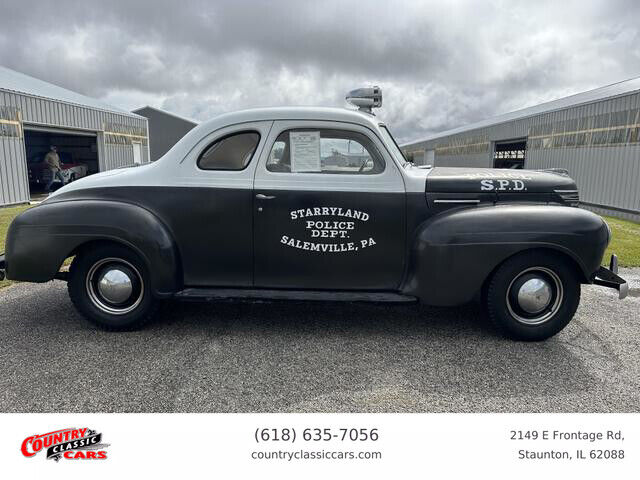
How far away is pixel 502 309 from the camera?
3.61 meters

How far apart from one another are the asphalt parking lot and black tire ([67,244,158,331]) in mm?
145

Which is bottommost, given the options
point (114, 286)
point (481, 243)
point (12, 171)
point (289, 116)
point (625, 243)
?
Answer: point (625, 243)

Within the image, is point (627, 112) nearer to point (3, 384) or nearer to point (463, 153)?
point (3, 384)

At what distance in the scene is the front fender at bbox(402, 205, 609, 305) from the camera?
350cm

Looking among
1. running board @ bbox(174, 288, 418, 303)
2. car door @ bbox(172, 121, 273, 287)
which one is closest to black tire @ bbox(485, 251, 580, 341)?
running board @ bbox(174, 288, 418, 303)

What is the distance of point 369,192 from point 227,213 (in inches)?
48.4

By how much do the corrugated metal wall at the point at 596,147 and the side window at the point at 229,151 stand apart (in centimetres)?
1164

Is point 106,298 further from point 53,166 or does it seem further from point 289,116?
point 53,166

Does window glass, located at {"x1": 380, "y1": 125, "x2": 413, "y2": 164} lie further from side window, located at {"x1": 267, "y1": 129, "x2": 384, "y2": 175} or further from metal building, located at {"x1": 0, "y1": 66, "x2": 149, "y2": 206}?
metal building, located at {"x1": 0, "y1": 66, "x2": 149, "y2": 206}

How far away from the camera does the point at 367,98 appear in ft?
14.3

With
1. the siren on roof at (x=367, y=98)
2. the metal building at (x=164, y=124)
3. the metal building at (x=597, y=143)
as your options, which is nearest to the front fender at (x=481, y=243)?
the siren on roof at (x=367, y=98)

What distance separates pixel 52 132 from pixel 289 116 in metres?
15.9

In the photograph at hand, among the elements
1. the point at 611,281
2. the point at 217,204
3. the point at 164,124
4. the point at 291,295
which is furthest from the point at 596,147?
the point at 164,124

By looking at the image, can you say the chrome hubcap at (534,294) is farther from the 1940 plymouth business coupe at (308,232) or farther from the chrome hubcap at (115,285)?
Result: the chrome hubcap at (115,285)
